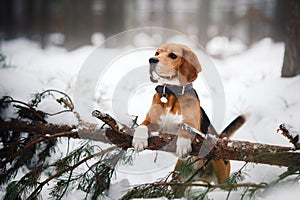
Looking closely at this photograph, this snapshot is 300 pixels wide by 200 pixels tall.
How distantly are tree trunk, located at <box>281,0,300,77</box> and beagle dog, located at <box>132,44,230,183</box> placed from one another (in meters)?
0.73

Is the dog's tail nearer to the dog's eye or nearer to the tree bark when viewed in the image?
the tree bark

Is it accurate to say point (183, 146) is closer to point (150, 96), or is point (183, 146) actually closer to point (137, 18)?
point (150, 96)

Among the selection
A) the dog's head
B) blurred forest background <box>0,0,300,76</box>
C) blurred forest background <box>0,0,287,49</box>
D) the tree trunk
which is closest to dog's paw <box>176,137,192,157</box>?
the dog's head

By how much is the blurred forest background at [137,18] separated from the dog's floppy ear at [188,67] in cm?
118

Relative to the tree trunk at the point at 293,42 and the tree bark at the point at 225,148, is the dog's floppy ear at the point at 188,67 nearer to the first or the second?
the tree bark at the point at 225,148

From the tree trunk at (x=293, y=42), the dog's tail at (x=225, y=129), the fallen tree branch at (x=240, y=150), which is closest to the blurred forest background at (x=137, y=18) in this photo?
the tree trunk at (x=293, y=42)

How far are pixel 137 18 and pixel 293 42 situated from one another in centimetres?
96

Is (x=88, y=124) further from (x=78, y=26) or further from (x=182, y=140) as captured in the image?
(x=78, y=26)

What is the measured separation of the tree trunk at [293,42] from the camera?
1401 millimetres

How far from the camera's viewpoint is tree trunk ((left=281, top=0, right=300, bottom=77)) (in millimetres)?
1401

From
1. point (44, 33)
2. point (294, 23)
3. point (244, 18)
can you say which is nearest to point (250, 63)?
point (244, 18)

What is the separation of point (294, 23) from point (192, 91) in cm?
82

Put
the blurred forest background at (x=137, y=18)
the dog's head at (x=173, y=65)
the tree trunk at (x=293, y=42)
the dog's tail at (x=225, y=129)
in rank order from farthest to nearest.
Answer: the blurred forest background at (x=137, y=18), the tree trunk at (x=293, y=42), the dog's tail at (x=225, y=129), the dog's head at (x=173, y=65)

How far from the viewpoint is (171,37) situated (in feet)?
4.13
